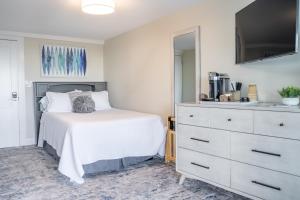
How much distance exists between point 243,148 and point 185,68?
1522 millimetres

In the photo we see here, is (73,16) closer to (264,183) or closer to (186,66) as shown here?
(186,66)

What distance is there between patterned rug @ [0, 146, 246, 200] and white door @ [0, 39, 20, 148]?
1.19 m

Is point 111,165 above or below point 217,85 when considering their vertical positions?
below

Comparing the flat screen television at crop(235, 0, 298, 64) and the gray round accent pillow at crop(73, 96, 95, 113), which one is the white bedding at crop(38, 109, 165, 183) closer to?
the gray round accent pillow at crop(73, 96, 95, 113)

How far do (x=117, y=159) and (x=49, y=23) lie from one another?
95.2 inches

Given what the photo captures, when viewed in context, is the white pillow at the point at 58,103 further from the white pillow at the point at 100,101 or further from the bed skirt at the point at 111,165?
the bed skirt at the point at 111,165

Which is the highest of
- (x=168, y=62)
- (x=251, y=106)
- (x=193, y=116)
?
(x=168, y=62)

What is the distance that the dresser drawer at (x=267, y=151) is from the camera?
1.79 meters

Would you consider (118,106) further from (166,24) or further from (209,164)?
(209,164)

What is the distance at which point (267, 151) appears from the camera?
1943mm

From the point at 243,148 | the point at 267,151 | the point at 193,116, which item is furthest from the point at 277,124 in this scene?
the point at 193,116

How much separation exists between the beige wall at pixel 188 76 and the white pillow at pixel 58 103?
7.13 feet

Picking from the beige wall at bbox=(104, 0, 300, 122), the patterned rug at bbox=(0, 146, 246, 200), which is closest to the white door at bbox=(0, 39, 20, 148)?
the patterned rug at bbox=(0, 146, 246, 200)

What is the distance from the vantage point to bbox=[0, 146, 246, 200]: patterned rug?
2.50 meters
